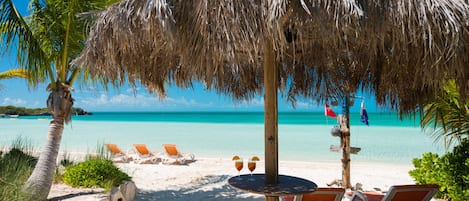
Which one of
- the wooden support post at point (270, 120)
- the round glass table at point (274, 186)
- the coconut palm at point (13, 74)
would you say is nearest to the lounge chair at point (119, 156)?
the coconut palm at point (13, 74)

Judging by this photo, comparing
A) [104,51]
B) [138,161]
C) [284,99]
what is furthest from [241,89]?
[138,161]

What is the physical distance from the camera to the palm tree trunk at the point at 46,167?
4.29 metres

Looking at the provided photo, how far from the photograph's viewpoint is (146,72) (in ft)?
10.7

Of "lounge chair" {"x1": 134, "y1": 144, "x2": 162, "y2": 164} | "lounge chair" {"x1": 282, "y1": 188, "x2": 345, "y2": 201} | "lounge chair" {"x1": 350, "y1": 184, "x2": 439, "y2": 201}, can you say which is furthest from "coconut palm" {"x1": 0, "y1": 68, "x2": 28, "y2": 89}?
"lounge chair" {"x1": 350, "y1": 184, "x2": 439, "y2": 201}

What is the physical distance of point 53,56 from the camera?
4715 millimetres

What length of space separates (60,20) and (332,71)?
356 centimetres

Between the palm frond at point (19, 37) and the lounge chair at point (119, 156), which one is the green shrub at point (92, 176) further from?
the lounge chair at point (119, 156)

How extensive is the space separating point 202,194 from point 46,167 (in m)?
2.33

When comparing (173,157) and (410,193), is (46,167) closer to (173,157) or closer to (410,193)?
(410,193)

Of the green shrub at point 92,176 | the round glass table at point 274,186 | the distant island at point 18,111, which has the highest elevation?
the distant island at point 18,111

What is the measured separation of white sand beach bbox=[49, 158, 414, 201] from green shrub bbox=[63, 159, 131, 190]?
0.15 meters

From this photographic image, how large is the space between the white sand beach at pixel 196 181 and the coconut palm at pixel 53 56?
518 millimetres

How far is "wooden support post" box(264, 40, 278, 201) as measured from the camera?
2742 mm

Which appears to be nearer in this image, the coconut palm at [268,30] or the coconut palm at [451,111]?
the coconut palm at [268,30]
